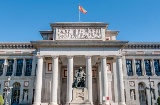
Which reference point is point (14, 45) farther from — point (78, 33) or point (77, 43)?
point (77, 43)

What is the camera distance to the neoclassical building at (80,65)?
126 ft

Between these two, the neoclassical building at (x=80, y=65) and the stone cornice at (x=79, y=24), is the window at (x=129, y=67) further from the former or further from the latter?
the stone cornice at (x=79, y=24)

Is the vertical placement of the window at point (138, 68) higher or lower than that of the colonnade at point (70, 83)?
higher

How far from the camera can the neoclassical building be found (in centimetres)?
3842

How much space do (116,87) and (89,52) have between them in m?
8.67

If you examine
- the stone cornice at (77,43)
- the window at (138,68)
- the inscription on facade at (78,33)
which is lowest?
the window at (138,68)

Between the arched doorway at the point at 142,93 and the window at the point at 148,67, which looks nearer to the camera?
the arched doorway at the point at 142,93

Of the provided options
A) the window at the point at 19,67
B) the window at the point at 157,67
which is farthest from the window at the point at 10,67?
the window at the point at 157,67

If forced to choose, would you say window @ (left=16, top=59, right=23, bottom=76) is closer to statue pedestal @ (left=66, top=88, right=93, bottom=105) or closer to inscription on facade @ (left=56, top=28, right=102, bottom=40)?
inscription on facade @ (left=56, top=28, right=102, bottom=40)

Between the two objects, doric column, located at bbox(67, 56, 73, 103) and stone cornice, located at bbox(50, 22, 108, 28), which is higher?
stone cornice, located at bbox(50, 22, 108, 28)

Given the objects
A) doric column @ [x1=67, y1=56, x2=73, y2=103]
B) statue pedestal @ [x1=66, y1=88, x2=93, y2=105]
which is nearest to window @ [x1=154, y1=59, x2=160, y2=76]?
doric column @ [x1=67, y1=56, x2=73, y2=103]

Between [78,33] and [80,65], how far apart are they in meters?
7.86

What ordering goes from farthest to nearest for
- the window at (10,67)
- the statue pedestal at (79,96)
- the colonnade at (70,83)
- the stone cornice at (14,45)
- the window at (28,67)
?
the stone cornice at (14,45) < the window at (10,67) < the window at (28,67) < the colonnade at (70,83) < the statue pedestal at (79,96)

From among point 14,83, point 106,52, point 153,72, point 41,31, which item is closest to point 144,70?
point 153,72
